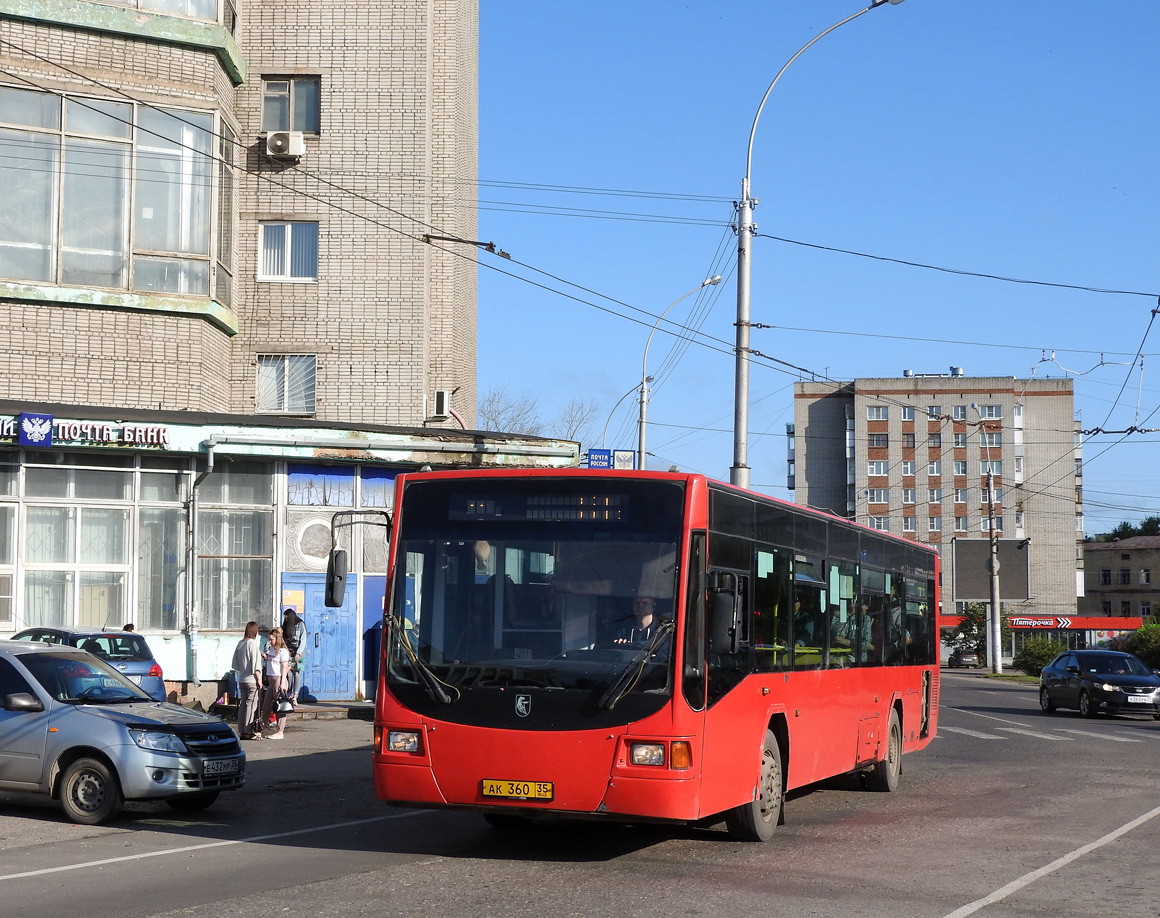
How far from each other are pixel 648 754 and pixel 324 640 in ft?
56.9

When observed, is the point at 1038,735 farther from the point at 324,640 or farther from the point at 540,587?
the point at 540,587

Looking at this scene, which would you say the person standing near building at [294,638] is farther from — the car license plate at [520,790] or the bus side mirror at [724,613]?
the bus side mirror at [724,613]

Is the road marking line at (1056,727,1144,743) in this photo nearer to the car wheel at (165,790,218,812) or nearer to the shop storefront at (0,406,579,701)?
the shop storefront at (0,406,579,701)

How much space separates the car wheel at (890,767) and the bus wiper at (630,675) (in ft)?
21.8

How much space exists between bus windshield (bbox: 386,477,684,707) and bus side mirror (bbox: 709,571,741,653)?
0.31 m

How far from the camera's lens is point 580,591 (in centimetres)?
956

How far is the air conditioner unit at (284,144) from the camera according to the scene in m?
29.2

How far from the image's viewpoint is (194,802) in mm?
12727

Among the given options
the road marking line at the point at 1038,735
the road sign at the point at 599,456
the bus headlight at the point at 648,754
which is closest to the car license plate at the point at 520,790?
the bus headlight at the point at 648,754

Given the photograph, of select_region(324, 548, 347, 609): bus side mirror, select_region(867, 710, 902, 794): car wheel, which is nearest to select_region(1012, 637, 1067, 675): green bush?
select_region(867, 710, 902, 794): car wheel

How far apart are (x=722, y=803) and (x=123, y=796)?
17.5ft

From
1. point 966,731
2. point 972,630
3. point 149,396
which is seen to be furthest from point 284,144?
point 972,630

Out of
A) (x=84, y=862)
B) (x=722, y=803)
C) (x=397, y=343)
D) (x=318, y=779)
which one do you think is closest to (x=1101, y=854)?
(x=722, y=803)

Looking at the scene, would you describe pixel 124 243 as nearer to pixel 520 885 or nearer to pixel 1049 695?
pixel 520 885
